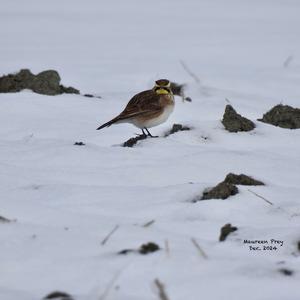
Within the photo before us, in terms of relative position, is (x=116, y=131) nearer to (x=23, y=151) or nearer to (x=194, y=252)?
(x=23, y=151)

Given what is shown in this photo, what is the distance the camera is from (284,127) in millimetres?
7398

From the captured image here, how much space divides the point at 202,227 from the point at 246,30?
9612 mm

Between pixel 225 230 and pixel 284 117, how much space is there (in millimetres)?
3277

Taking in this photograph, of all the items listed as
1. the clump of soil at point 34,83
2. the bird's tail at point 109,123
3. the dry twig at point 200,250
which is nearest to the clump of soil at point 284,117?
the bird's tail at point 109,123

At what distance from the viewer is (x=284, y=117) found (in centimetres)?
745

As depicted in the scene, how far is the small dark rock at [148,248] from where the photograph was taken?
3.97 metres

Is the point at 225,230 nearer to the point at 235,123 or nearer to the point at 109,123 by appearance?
the point at 235,123

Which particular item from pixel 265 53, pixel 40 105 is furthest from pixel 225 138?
pixel 265 53

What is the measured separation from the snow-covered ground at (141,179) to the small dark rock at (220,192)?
2.5 inches

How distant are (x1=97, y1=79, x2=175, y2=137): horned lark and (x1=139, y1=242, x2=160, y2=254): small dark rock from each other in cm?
380

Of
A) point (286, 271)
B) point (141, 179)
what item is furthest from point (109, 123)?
point (286, 271)

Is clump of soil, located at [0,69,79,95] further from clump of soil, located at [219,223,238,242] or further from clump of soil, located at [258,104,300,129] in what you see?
clump of soil, located at [219,223,238,242]

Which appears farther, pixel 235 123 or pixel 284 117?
pixel 284 117

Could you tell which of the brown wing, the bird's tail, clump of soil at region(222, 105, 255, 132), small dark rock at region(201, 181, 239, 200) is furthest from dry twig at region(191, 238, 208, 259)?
the brown wing
